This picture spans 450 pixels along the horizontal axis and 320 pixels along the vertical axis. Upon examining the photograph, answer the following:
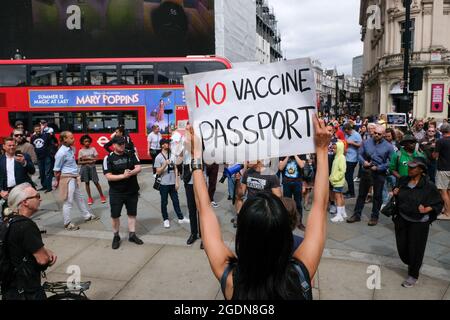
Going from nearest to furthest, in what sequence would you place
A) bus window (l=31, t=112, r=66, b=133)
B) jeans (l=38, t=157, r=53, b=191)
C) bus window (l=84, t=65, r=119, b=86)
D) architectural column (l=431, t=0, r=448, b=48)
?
jeans (l=38, t=157, r=53, b=191) → bus window (l=84, t=65, r=119, b=86) → bus window (l=31, t=112, r=66, b=133) → architectural column (l=431, t=0, r=448, b=48)

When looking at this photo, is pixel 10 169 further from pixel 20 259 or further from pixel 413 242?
pixel 413 242

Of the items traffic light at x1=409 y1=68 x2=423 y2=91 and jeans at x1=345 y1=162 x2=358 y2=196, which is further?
traffic light at x1=409 y1=68 x2=423 y2=91

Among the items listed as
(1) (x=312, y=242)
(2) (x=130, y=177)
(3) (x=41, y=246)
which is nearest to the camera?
(1) (x=312, y=242)

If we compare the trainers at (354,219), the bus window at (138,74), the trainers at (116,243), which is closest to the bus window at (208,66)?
the bus window at (138,74)

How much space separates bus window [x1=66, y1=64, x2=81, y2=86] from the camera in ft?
46.4

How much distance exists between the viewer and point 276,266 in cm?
158

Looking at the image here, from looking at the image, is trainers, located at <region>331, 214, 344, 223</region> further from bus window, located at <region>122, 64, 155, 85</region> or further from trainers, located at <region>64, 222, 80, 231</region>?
bus window, located at <region>122, 64, 155, 85</region>

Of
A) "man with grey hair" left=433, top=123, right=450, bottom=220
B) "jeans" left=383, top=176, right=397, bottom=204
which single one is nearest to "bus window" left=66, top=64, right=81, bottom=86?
"jeans" left=383, top=176, right=397, bottom=204

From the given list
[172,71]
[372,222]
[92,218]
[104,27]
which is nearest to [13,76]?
[172,71]

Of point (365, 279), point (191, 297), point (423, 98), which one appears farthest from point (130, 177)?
point (423, 98)

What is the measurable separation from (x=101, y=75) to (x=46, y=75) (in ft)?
6.67
